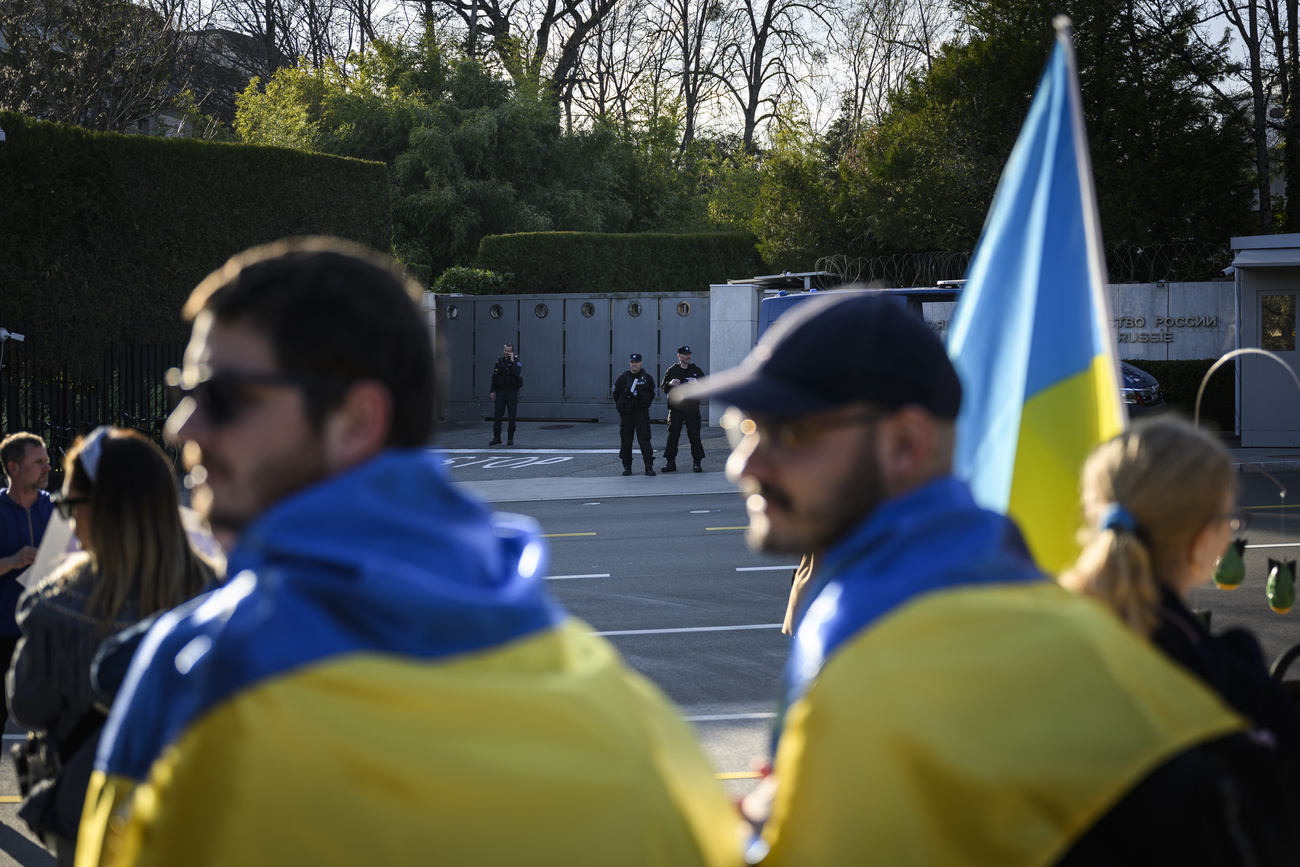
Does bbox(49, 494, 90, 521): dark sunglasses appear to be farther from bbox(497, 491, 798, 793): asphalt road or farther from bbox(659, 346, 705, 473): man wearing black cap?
bbox(659, 346, 705, 473): man wearing black cap

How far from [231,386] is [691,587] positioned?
891cm

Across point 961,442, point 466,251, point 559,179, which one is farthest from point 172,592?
point 559,179

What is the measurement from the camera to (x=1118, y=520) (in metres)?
2.24

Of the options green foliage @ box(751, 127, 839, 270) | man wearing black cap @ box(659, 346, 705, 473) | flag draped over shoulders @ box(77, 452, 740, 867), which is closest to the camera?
flag draped over shoulders @ box(77, 452, 740, 867)

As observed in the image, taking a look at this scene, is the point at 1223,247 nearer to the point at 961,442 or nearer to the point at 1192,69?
the point at 1192,69

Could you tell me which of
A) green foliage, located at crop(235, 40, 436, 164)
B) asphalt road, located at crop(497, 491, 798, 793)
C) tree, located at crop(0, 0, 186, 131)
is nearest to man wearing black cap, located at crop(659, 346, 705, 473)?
asphalt road, located at crop(497, 491, 798, 793)

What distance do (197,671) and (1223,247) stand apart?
25.4 m

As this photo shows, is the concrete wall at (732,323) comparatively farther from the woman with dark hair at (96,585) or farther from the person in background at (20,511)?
the woman with dark hair at (96,585)

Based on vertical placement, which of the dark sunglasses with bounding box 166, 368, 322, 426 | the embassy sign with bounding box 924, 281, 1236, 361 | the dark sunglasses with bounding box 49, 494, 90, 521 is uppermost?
the embassy sign with bounding box 924, 281, 1236, 361

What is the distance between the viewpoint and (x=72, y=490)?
11.6 ft

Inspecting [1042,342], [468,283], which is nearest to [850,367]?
[1042,342]

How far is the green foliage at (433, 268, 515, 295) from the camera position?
2795 centimetres

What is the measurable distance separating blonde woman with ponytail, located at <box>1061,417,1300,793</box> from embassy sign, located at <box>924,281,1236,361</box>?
19687mm

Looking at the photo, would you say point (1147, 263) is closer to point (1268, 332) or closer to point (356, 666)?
point (1268, 332)
